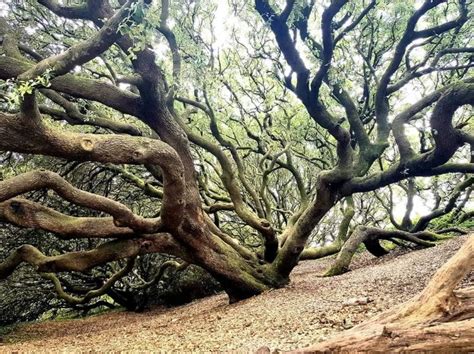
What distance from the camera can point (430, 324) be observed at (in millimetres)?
2645

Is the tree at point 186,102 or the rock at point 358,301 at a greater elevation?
the tree at point 186,102

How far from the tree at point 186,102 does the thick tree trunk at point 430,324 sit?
369cm

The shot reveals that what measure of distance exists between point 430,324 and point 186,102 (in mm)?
7338

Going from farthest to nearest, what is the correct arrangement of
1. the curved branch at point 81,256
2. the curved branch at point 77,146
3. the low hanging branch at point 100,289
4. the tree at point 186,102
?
the low hanging branch at point 100,289, the curved branch at point 81,256, the tree at point 186,102, the curved branch at point 77,146

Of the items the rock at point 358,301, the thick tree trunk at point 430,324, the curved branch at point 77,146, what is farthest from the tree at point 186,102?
the thick tree trunk at point 430,324

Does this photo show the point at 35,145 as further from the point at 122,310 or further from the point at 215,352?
the point at 122,310

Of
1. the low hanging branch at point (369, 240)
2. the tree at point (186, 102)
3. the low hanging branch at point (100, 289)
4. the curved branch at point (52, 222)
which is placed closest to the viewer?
the tree at point (186, 102)

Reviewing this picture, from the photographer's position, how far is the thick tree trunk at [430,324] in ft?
8.00

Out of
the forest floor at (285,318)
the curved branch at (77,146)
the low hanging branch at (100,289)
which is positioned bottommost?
the forest floor at (285,318)

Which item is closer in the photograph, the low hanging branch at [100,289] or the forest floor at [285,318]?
the forest floor at [285,318]

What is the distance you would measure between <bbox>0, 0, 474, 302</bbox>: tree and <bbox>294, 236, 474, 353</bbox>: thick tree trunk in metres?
3.69

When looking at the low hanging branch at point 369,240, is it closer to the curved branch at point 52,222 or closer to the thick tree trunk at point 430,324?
the curved branch at point 52,222

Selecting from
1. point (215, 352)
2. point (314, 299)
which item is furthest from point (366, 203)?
point (215, 352)

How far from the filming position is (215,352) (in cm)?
458
